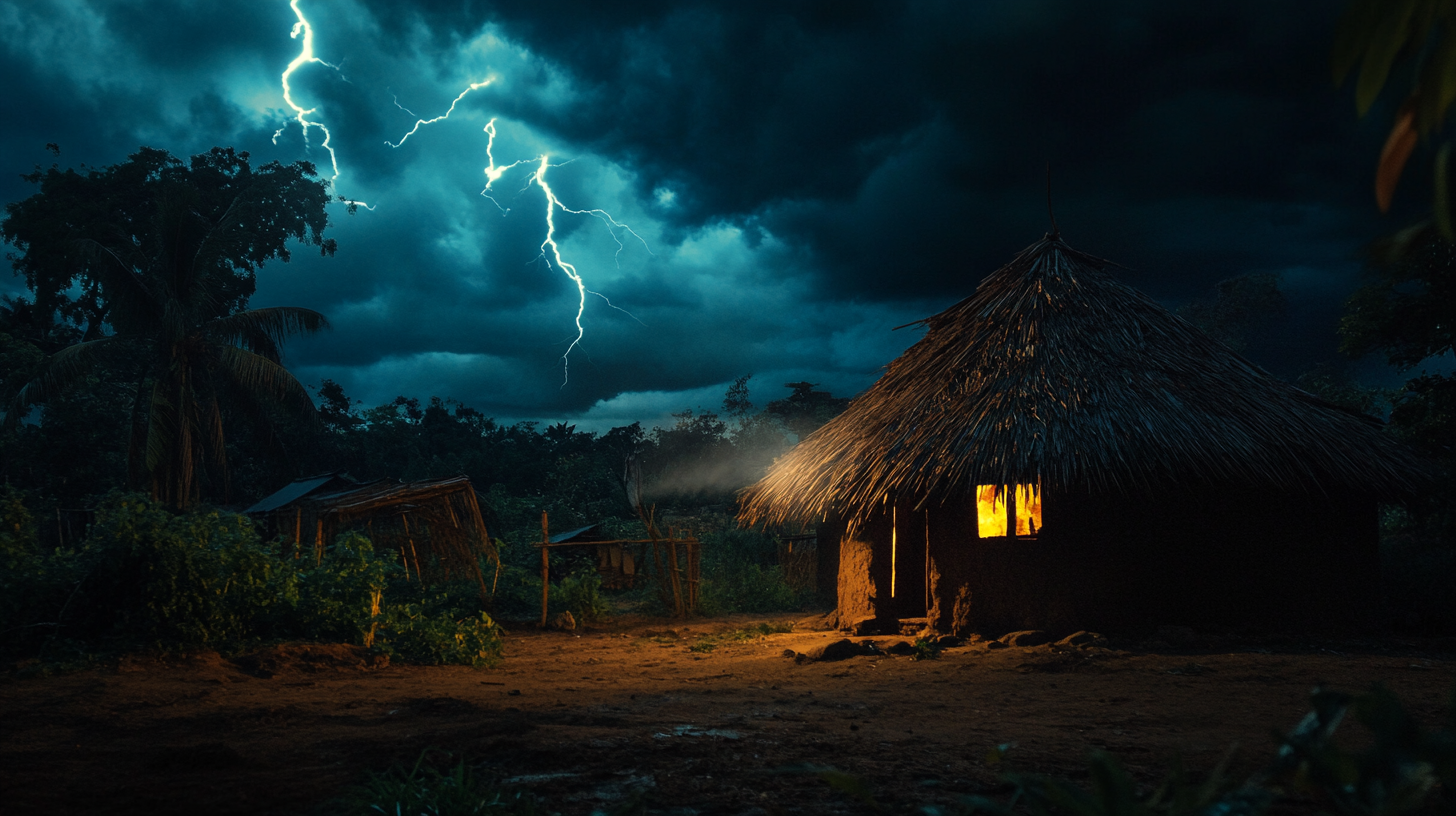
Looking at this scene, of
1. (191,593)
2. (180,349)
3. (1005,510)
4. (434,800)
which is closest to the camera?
(434,800)

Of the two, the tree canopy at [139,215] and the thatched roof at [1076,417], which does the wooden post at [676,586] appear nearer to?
the thatched roof at [1076,417]

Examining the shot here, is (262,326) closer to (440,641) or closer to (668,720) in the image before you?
(440,641)

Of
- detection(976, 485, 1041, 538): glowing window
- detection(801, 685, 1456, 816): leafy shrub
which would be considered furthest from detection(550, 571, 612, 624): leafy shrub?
detection(801, 685, 1456, 816): leafy shrub

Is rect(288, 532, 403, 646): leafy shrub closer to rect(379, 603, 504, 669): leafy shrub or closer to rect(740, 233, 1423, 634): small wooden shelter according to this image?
rect(379, 603, 504, 669): leafy shrub

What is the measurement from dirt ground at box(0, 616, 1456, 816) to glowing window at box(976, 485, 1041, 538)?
1.46 m

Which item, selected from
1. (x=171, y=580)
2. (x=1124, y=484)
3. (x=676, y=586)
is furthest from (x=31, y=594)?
(x=1124, y=484)

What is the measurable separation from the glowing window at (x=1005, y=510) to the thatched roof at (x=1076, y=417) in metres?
0.42

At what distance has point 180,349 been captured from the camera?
1639 centimetres

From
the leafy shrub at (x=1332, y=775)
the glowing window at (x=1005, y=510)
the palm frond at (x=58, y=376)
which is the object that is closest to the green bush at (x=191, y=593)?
the glowing window at (x=1005, y=510)

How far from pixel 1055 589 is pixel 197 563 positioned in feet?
28.4

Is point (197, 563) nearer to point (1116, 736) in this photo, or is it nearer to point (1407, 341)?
point (1116, 736)

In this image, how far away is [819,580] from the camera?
15.7 m

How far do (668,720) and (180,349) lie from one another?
15.7m

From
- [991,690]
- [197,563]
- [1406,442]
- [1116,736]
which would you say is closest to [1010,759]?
[1116,736]
